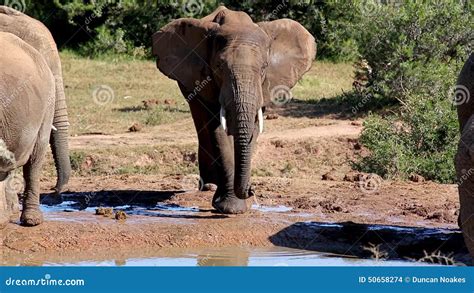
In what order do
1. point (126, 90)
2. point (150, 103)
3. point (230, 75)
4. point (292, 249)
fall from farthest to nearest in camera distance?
point (126, 90) < point (150, 103) < point (230, 75) < point (292, 249)

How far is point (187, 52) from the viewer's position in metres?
10.1

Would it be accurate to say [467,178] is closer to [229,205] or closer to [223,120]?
[223,120]

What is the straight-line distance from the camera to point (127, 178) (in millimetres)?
11797

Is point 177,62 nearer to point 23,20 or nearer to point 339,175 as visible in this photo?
point 23,20

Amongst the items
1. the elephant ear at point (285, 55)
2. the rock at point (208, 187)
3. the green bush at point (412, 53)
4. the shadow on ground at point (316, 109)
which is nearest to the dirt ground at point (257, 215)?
the rock at point (208, 187)

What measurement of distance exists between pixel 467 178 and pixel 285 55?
13.2ft

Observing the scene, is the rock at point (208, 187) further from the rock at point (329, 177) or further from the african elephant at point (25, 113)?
the african elephant at point (25, 113)

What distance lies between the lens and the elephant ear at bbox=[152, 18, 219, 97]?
9859 millimetres

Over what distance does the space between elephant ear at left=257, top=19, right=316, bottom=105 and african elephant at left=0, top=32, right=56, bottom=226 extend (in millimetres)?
2221

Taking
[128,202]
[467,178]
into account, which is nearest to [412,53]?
[128,202]

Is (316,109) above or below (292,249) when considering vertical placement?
below

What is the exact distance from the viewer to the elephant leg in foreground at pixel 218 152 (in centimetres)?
953

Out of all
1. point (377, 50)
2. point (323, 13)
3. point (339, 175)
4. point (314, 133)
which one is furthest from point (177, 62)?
point (323, 13)

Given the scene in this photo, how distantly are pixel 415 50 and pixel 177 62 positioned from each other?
7107 millimetres
